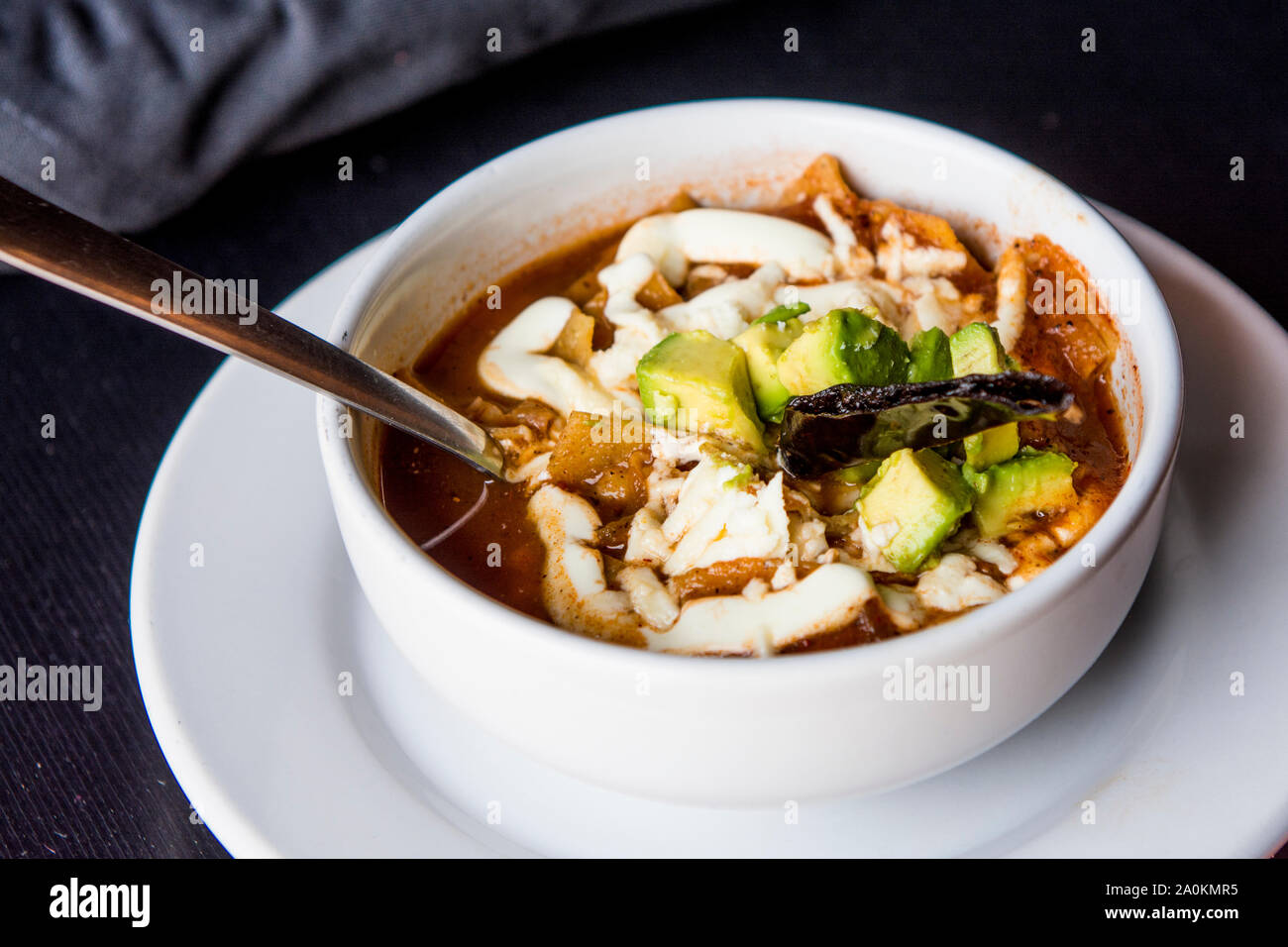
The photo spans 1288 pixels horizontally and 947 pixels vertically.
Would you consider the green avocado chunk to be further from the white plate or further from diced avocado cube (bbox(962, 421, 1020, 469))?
the white plate

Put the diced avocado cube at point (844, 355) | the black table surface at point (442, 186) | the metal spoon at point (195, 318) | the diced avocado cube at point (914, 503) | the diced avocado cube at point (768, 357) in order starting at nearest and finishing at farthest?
1. the metal spoon at point (195, 318)
2. the diced avocado cube at point (914, 503)
3. the diced avocado cube at point (844, 355)
4. the diced avocado cube at point (768, 357)
5. the black table surface at point (442, 186)

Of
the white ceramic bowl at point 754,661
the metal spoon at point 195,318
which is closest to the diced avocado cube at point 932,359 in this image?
the white ceramic bowl at point 754,661

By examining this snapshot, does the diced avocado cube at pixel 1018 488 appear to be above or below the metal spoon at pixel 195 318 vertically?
below

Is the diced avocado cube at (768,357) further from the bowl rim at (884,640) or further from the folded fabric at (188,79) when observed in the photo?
the folded fabric at (188,79)

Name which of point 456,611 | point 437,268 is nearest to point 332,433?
point 456,611

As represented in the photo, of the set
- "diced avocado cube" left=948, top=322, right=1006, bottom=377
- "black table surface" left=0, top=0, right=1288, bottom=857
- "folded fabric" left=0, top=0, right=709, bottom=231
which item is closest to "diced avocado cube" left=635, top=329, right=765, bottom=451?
"diced avocado cube" left=948, top=322, right=1006, bottom=377

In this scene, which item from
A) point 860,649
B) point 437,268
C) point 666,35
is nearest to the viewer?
point 860,649
